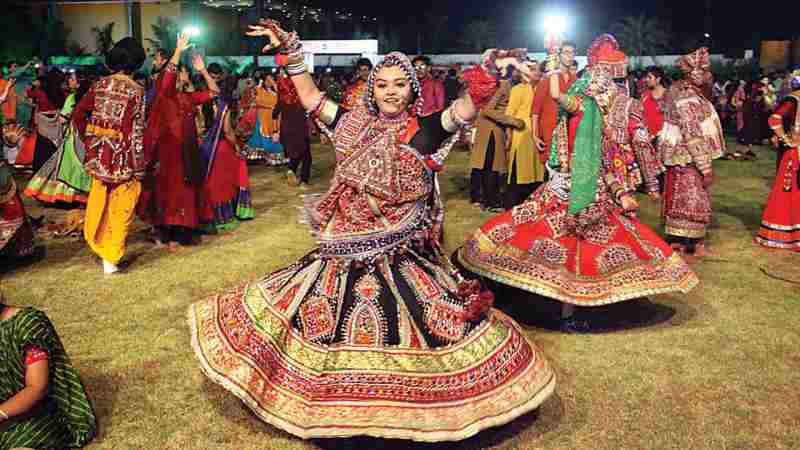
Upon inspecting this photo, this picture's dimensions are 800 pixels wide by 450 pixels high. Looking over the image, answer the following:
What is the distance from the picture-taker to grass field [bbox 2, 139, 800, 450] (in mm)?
3508

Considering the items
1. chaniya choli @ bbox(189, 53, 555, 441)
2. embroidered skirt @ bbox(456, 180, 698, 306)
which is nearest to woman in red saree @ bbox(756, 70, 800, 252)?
embroidered skirt @ bbox(456, 180, 698, 306)

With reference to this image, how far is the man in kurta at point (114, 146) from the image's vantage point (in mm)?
5785

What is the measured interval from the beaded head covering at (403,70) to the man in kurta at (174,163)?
11.5 ft

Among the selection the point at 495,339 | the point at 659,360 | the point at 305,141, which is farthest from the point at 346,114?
the point at 305,141

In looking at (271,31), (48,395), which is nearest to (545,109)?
(271,31)

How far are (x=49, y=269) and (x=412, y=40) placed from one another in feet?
123

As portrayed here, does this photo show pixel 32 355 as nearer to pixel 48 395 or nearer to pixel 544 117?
pixel 48 395

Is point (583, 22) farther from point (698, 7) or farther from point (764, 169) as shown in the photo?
point (764, 169)

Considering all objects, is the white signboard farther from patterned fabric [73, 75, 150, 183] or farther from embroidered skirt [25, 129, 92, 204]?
patterned fabric [73, 75, 150, 183]

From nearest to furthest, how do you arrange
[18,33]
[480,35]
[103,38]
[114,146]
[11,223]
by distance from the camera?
[114,146] < [11,223] < [18,33] < [103,38] < [480,35]

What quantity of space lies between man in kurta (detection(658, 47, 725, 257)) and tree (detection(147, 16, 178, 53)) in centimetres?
2689

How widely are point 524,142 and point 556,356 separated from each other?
4.29 m

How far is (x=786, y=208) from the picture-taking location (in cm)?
716

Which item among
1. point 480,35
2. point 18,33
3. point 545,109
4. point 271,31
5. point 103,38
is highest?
point 480,35
